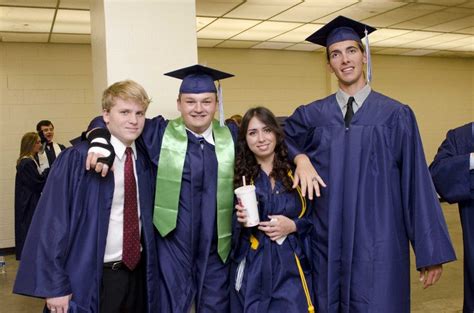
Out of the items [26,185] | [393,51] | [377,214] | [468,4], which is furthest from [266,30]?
[377,214]

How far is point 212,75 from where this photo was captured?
2398mm

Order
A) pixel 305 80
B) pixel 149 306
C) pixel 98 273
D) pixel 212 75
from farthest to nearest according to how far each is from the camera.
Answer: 1. pixel 305 80
2. pixel 212 75
3. pixel 149 306
4. pixel 98 273

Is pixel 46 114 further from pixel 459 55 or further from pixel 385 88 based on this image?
pixel 459 55

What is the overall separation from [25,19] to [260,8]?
9.34 ft

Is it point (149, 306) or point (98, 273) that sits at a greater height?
point (98, 273)

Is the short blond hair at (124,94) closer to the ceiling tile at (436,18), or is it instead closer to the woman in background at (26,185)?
the woman in background at (26,185)

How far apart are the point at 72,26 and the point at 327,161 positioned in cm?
497

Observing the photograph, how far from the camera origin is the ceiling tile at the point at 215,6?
5543 millimetres

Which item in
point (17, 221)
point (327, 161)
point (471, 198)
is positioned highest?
point (327, 161)

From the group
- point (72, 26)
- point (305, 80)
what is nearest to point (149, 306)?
point (72, 26)

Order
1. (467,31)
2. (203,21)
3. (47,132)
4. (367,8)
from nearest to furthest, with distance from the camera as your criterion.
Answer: (367,8) < (47,132) < (203,21) < (467,31)

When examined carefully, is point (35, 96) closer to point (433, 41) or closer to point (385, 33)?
point (385, 33)

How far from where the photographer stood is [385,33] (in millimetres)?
7773

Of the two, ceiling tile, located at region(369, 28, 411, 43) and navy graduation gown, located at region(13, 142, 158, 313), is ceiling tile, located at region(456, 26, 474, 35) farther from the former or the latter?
navy graduation gown, located at region(13, 142, 158, 313)
